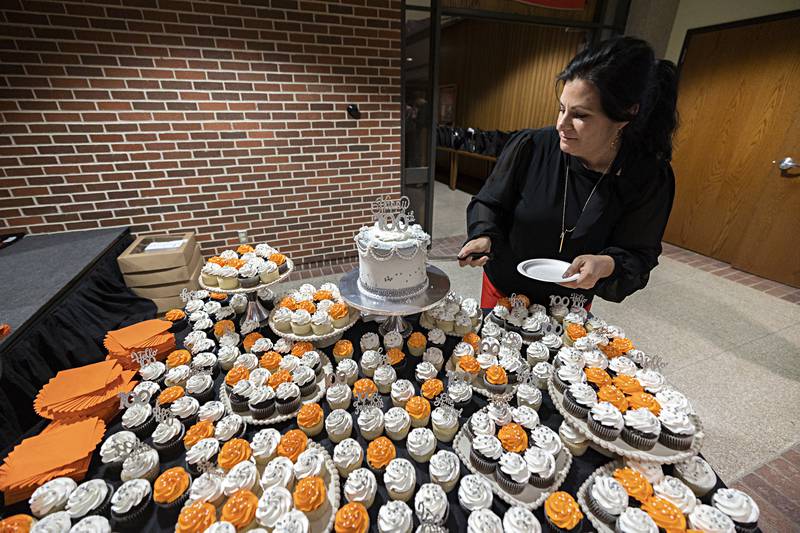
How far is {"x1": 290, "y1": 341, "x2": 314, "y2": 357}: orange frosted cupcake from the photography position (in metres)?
1.44

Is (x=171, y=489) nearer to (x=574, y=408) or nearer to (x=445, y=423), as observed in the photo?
(x=445, y=423)

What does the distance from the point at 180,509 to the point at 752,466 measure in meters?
2.51

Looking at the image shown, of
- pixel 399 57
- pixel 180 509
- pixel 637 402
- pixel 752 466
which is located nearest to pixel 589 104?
pixel 637 402

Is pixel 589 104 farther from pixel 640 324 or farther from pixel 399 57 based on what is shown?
pixel 399 57

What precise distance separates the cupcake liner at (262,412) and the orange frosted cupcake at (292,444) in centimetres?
13

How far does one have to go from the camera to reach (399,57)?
11.2ft

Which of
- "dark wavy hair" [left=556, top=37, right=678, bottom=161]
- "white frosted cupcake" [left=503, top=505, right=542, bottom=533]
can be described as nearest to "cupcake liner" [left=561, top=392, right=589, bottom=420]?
"white frosted cupcake" [left=503, top=505, right=542, bottom=533]

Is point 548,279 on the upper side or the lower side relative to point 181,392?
upper

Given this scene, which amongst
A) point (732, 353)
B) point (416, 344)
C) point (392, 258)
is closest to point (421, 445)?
point (416, 344)

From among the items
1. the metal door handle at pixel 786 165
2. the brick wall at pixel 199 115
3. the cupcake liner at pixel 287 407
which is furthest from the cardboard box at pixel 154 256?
the metal door handle at pixel 786 165

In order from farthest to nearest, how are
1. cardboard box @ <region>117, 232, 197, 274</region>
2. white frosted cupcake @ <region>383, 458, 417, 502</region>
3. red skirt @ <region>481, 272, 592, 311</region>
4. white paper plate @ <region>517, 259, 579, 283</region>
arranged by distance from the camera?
cardboard box @ <region>117, 232, 197, 274</region> < red skirt @ <region>481, 272, 592, 311</region> < white paper plate @ <region>517, 259, 579, 283</region> < white frosted cupcake @ <region>383, 458, 417, 502</region>

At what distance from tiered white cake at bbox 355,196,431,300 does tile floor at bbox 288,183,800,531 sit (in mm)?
1824

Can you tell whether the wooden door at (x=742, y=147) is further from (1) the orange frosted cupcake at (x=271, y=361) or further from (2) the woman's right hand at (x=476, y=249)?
(1) the orange frosted cupcake at (x=271, y=361)

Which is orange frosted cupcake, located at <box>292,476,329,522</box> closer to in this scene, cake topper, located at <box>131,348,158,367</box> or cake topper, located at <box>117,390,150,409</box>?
cake topper, located at <box>117,390,150,409</box>
